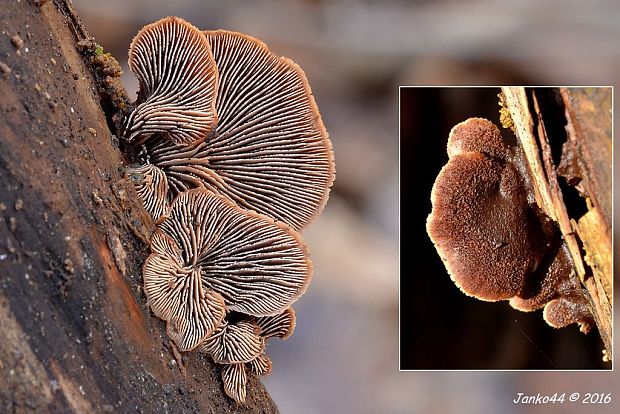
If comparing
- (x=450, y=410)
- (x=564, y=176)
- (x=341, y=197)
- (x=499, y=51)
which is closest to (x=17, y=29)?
(x=564, y=176)

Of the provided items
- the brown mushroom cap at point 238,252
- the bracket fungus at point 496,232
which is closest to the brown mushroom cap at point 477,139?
the bracket fungus at point 496,232

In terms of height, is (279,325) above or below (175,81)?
below

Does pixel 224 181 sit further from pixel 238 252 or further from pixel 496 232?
pixel 496 232

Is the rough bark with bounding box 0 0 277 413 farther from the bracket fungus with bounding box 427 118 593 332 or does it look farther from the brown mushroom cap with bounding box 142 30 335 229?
the bracket fungus with bounding box 427 118 593 332

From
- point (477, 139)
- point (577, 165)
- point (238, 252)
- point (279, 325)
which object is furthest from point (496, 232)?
point (238, 252)

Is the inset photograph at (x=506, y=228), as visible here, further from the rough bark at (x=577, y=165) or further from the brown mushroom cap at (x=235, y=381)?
the brown mushroom cap at (x=235, y=381)

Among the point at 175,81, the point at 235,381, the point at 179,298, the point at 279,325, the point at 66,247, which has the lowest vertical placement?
the point at 235,381

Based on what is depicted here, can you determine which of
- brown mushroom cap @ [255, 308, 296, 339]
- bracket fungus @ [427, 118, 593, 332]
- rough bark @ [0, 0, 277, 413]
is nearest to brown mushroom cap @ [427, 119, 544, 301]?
bracket fungus @ [427, 118, 593, 332]
